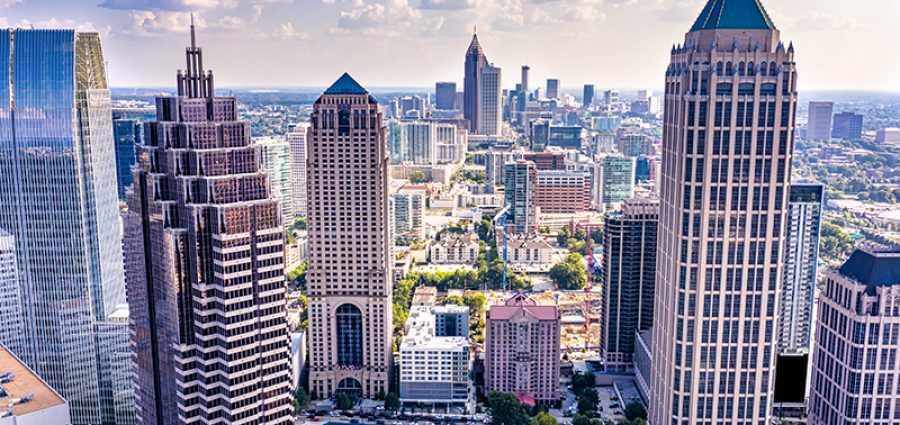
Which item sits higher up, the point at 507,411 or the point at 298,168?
the point at 298,168

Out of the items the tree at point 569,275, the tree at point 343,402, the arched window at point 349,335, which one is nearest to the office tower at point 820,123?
the tree at point 569,275

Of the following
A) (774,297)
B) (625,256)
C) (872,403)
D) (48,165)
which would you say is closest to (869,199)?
(625,256)

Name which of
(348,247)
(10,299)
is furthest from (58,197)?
(348,247)

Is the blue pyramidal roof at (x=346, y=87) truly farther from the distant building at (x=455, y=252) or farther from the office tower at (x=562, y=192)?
the office tower at (x=562, y=192)

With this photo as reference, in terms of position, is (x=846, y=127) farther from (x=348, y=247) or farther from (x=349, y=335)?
(x=349, y=335)

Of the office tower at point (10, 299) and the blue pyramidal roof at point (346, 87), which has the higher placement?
the blue pyramidal roof at point (346, 87)

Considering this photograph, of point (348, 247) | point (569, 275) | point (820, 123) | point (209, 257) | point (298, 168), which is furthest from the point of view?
point (298, 168)

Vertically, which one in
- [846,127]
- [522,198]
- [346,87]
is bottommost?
[522,198]
